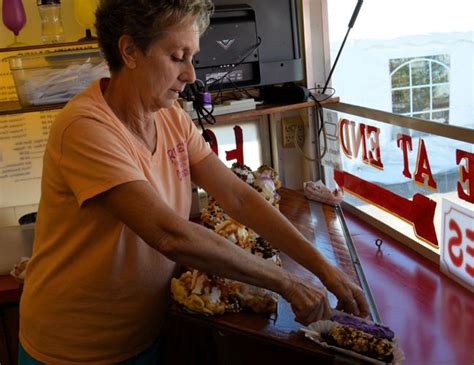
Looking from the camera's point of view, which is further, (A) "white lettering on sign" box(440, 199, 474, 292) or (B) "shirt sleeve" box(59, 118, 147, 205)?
(A) "white lettering on sign" box(440, 199, 474, 292)

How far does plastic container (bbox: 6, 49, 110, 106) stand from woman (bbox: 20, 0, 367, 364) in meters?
0.58

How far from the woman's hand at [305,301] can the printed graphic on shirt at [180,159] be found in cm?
31

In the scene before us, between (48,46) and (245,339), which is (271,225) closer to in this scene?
(245,339)

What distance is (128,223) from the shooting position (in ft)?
3.02

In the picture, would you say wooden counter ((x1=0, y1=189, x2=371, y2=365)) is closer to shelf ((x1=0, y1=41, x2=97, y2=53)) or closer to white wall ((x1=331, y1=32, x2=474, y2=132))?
shelf ((x1=0, y1=41, x2=97, y2=53))

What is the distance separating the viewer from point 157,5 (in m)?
0.97

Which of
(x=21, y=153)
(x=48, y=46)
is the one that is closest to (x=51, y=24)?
(x=48, y=46)

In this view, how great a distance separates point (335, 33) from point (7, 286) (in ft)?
4.55

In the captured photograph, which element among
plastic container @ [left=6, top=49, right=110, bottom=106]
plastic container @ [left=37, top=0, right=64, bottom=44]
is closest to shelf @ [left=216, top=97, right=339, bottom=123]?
plastic container @ [left=6, top=49, right=110, bottom=106]

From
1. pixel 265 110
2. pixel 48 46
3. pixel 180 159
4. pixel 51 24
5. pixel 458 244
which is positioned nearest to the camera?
pixel 180 159

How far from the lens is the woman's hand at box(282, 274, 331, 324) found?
0.98 metres

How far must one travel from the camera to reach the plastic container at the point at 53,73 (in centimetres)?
163

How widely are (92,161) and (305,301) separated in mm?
411

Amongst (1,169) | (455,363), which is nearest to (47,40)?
(1,169)
